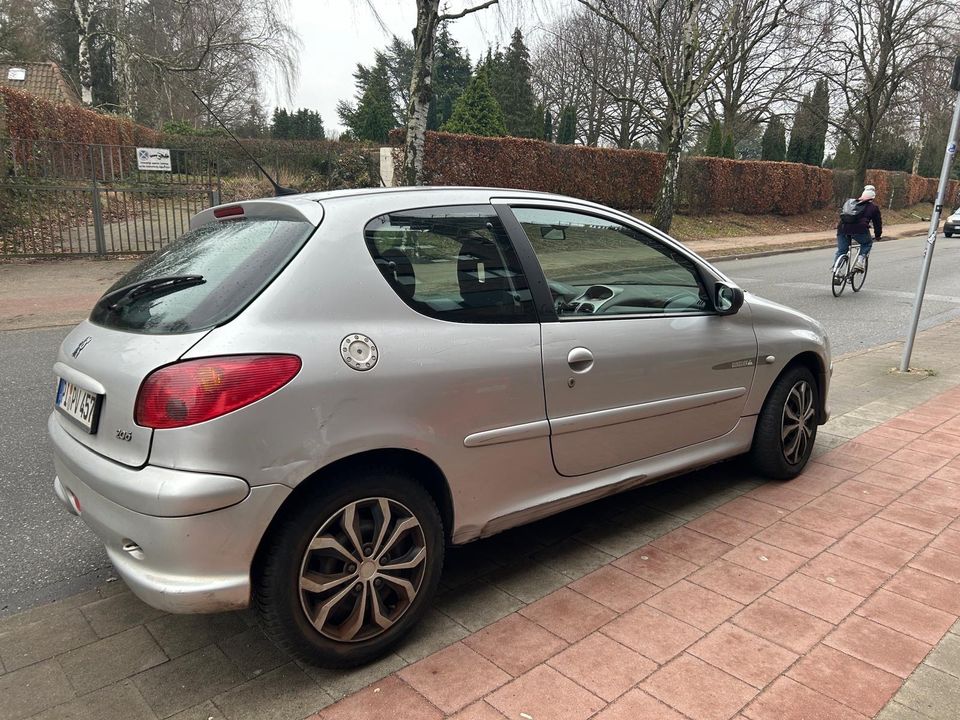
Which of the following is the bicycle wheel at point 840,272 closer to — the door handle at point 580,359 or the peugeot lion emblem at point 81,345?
the door handle at point 580,359

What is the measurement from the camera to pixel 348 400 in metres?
2.24

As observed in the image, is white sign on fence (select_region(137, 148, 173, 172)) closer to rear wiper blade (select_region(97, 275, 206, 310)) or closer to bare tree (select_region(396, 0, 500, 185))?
bare tree (select_region(396, 0, 500, 185))

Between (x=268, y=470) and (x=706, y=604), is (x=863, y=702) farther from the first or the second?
(x=268, y=470)

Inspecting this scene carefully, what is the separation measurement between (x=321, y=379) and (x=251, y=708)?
3.44 feet

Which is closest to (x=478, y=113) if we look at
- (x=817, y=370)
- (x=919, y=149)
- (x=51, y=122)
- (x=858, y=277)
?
(x=51, y=122)

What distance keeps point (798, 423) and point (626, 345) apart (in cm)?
164

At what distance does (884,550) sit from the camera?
3299mm

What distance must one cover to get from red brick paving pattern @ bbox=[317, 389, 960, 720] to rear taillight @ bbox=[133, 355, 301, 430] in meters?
1.00

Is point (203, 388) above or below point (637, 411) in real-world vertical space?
above

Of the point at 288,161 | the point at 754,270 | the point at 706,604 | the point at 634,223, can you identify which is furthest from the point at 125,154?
the point at 706,604

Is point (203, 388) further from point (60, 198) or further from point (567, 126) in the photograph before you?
point (567, 126)

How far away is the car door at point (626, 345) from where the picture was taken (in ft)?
9.56

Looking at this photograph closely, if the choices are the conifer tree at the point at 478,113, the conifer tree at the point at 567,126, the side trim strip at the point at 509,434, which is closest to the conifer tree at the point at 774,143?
the conifer tree at the point at 567,126

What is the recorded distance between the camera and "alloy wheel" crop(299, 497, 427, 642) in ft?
7.45
